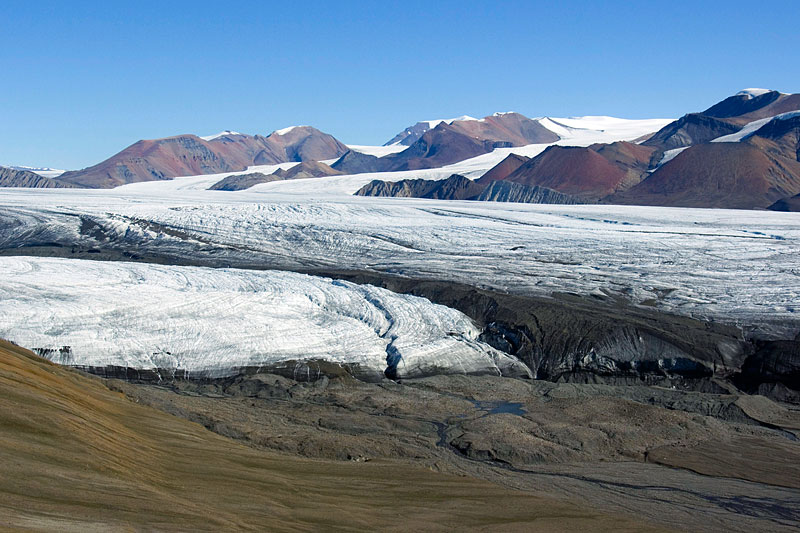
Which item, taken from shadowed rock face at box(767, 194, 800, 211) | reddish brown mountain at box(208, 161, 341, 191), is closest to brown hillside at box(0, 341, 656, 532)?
shadowed rock face at box(767, 194, 800, 211)

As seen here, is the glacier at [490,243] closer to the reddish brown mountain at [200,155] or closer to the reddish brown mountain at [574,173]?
the reddish brown mountain at [574,173]

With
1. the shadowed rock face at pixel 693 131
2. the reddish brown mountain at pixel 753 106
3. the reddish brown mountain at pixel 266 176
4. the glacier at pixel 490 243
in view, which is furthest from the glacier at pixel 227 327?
the reddish brown mountain at pixel 753 106

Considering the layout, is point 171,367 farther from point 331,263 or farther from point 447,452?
point 331,263

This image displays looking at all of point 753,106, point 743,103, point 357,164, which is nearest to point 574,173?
point 753,106

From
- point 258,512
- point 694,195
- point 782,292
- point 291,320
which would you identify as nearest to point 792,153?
point 694,195

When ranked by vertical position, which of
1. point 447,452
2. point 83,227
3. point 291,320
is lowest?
point 447,452

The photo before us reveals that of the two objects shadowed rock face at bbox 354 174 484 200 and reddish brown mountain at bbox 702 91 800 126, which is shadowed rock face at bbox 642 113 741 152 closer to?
reddish brown mountain at bbox 702 91 800 126
